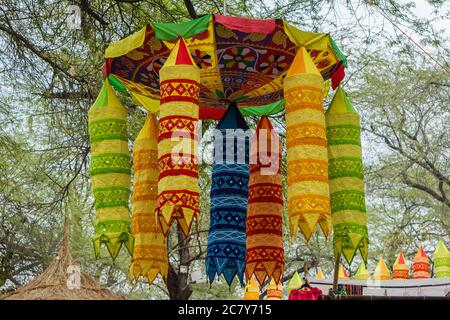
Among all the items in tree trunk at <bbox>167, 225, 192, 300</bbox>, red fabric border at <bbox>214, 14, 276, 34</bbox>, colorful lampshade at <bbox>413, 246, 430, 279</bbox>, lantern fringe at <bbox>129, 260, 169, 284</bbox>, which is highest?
colorful lampshade at <bbox>413, 246, 430, 279</bbox>

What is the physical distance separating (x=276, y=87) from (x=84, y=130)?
3869 millimetres

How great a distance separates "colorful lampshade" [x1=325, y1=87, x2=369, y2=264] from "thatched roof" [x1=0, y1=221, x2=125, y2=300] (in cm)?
262

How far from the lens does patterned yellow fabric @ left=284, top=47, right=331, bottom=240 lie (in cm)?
579

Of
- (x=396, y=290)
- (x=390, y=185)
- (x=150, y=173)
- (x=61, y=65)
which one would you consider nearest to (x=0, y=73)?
(x=61, y=65)

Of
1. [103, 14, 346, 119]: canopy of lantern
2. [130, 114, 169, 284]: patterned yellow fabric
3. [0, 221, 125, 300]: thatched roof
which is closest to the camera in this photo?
[103, 14, 346, 119]: canopy of lantern

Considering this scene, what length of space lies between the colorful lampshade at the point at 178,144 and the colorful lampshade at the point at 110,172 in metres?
0.83

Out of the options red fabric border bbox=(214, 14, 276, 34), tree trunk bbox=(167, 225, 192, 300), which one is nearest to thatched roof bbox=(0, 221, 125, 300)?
red fabric border bbox=(214, 14, 276, 34)

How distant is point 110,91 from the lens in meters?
6.88

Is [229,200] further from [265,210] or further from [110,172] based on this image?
[110,172]

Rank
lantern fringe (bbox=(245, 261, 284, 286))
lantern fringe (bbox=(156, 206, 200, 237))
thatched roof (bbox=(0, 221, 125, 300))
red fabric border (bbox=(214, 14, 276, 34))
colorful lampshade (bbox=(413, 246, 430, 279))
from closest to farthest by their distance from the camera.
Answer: lantern fringe (bbox=(156, 206, 200, 237)), red fabric border (bbox=(214, 14, 276, 34)), lantern fringe (bbox=(245, 261, 284, 286)), thatched roof (bbox=(0, 221, 125, 300)), colorful lampshade (bbox=(413, 246, 430, 279))

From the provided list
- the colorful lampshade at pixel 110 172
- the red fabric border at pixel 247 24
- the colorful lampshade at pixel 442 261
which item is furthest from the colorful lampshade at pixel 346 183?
the colorful lampshade at pixel 442 261

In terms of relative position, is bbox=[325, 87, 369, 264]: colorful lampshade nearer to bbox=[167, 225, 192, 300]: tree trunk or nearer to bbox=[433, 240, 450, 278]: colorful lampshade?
bbox=[167, 225, 192, 300]: tree trunk

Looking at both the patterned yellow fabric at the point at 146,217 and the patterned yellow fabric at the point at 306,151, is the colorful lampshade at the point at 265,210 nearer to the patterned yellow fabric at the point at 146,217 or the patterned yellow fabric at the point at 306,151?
the patterned yellow fabric at the point at 146,217
